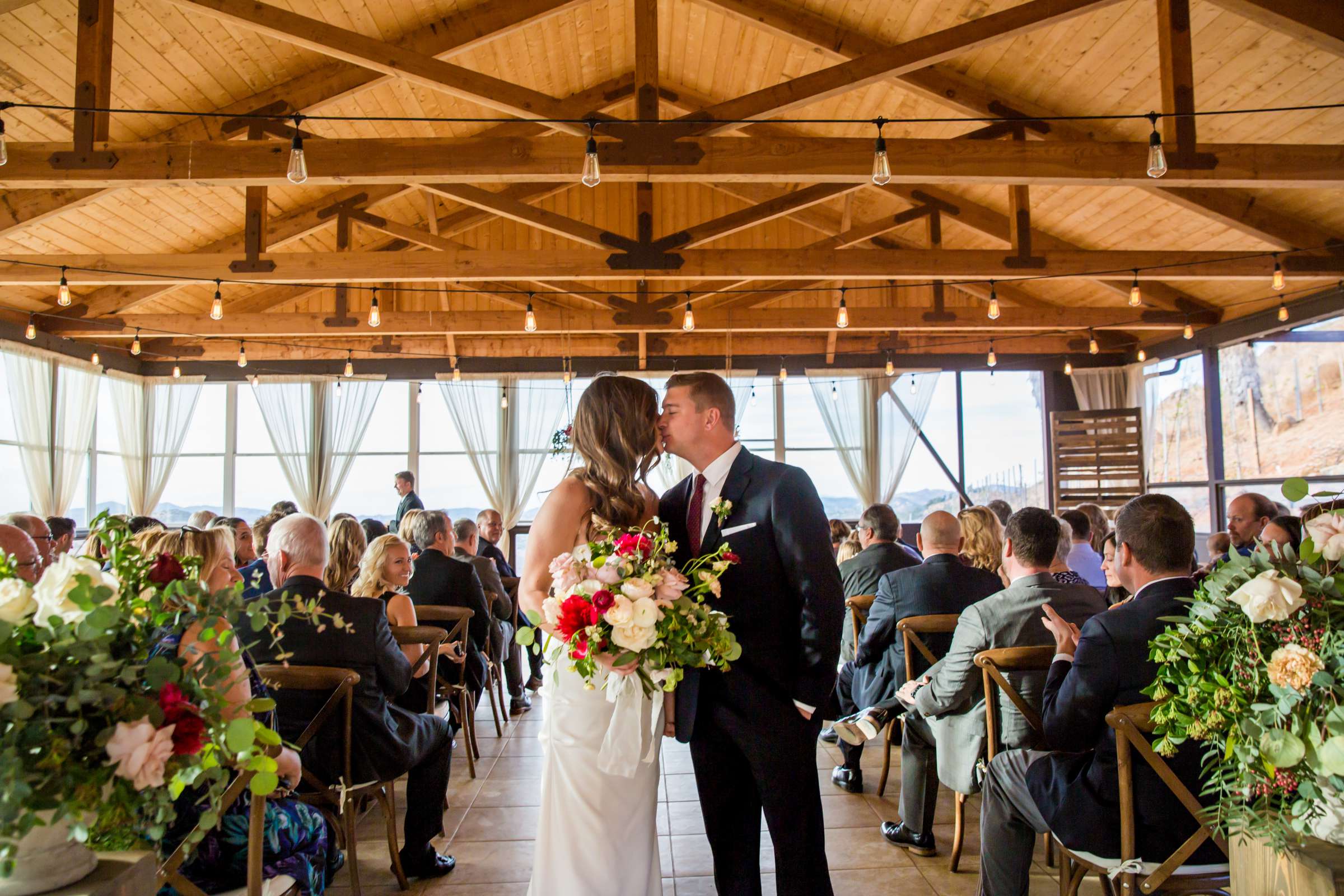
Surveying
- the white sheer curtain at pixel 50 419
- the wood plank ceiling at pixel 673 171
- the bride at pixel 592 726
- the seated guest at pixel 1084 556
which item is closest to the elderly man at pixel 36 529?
the wood plank ceiling at pixel 673 171

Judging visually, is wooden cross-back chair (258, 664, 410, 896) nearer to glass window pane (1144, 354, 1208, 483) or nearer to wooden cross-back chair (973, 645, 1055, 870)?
wooden cross-back chair (973, 645, 1055, 870)

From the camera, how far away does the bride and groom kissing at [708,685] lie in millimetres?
2418

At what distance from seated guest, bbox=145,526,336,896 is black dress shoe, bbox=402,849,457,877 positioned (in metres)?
0.71

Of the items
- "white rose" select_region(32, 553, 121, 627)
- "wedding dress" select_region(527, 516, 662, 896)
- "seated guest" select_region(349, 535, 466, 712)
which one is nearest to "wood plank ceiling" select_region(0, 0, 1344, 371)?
"seated guest" select_region(349, 535, 466, 712)

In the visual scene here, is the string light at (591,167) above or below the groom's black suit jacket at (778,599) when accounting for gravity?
above

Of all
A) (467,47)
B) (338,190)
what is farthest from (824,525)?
(338,190)

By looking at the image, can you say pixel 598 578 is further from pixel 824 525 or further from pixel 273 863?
pixel 273 863

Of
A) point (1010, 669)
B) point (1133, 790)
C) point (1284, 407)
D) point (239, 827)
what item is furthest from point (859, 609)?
point (1284, 407)

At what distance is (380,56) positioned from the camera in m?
5.91

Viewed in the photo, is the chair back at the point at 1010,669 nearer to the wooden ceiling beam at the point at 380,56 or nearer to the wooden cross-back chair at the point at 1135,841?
the wooden cross-back chair at the point at 1135,841

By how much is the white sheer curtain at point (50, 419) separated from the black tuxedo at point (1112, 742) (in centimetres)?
1182

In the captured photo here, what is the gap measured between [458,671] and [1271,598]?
4340 millimetres

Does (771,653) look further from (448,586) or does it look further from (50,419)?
(50,419)

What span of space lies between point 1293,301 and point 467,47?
8836 mm
